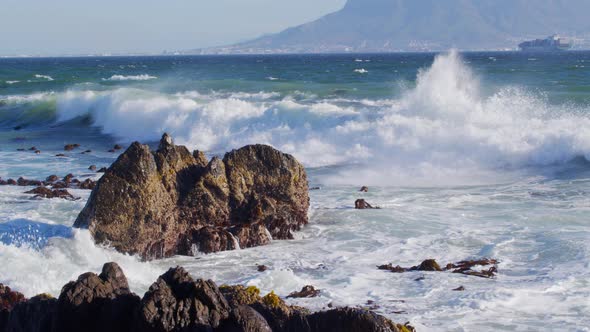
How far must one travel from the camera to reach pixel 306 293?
30.0ft

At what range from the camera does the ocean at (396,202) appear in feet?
30.5

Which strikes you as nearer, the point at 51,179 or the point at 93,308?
the point at 93,308

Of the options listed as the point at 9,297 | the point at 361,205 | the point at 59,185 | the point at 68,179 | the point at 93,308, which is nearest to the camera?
the point at 93,308

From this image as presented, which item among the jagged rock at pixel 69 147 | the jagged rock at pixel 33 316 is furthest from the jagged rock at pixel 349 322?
the jagged rock at pixel 69 147

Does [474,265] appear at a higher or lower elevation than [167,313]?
lower

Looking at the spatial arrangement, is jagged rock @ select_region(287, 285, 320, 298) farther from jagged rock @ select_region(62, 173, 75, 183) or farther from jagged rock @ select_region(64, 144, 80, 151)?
jagged rock @ select_region(64, 144, 80, 151)

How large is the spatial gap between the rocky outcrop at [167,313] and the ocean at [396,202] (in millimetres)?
2181

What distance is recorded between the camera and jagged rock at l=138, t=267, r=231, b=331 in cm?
591

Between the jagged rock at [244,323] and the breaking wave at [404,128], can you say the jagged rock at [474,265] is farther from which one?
the breaking wave at [404,128]

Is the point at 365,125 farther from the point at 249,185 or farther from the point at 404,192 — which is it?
the point at 249,185

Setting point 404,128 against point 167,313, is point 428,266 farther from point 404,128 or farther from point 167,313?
point 404,128

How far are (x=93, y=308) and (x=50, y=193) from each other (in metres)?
9.84

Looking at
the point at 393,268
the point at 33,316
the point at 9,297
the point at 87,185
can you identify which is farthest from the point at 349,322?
the point at 87,185

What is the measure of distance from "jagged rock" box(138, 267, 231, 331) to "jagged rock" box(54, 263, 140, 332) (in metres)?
0.16
